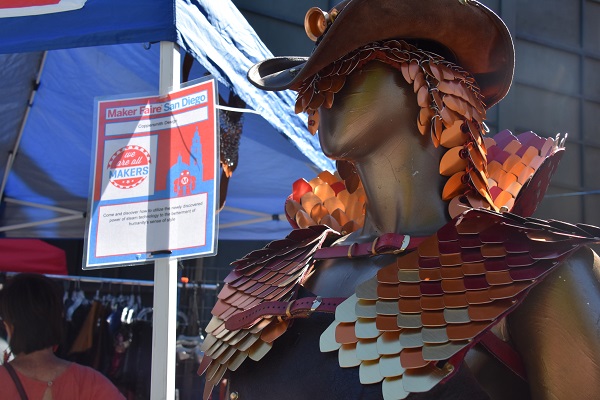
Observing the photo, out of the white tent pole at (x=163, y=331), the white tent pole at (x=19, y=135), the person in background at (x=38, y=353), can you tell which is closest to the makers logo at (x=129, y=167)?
the white tent pole at (x=163, y=331)

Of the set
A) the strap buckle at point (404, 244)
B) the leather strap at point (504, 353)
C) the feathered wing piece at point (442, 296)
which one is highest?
the strap buckle at point (404, 244)

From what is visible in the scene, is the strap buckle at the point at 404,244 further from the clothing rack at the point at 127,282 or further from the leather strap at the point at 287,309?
the clothing rack at the point at 127,282

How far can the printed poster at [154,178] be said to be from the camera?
222 centimetres

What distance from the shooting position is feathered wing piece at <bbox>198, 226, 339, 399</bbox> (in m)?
1.49

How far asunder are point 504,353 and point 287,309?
0.39 m

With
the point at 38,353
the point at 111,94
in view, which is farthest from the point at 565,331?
the point at 111,94

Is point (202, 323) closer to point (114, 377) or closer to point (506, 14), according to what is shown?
point (114, 377)

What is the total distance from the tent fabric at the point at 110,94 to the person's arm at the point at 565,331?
1.60 meters

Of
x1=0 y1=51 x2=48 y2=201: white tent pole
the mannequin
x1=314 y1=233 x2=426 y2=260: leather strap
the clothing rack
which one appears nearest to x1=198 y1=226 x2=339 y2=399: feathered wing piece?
the mannequin

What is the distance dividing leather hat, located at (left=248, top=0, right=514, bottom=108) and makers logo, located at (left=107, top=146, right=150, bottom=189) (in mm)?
888

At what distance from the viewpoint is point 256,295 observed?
1.58 m

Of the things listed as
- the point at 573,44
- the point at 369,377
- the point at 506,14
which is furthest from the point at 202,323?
the point at 573,44

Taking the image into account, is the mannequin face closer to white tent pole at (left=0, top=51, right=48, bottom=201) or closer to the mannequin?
the mannequin

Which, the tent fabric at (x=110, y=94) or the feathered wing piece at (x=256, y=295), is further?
the tent fabric at (x=110, y=94)
